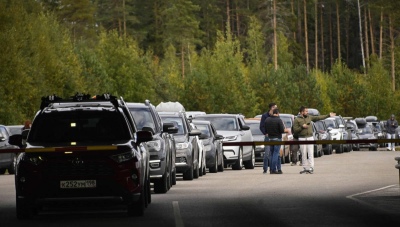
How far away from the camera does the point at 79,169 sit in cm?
1992

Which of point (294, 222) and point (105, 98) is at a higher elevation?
point (105, 98)

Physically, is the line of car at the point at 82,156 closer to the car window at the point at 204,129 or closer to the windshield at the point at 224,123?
the car window at the point at 204,129

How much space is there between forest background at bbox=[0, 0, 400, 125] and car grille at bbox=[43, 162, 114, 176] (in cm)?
4724

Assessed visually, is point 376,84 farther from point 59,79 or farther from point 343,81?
point 59,79

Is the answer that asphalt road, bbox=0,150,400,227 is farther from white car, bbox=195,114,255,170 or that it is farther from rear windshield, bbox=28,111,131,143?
white car, bbox=195,114,255,170

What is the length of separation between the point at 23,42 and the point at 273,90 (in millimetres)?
36021

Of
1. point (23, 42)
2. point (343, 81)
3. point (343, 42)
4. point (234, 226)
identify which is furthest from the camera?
point (343, 42)

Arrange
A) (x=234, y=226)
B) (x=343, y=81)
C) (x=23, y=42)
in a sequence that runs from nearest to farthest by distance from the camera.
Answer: (x=234, y=226), (x=23, y=42), (x=343, y=81)

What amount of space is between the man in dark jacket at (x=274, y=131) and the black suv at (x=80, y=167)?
58.8 ft

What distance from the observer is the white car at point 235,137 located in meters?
43.6

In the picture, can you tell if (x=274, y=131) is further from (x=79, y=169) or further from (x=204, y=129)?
(x=79, y=169)

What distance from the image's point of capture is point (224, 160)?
43.6 metres

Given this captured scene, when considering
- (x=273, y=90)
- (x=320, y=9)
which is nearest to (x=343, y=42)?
(x=320, y=9)

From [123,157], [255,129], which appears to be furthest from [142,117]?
[255,129]
